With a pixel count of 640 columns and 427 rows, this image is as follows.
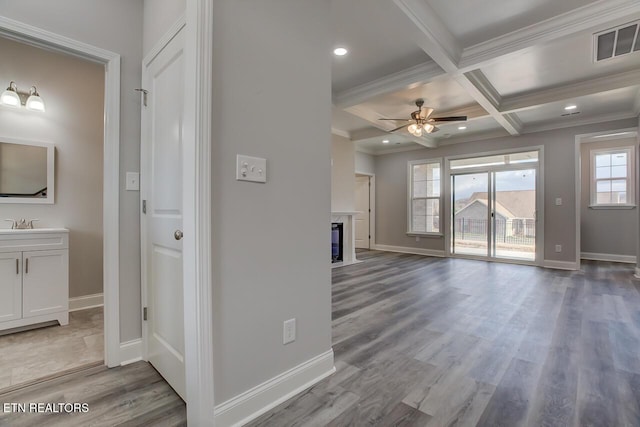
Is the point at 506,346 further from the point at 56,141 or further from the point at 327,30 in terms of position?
the point at 56,141

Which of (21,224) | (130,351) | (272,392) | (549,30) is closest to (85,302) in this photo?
(21,224)

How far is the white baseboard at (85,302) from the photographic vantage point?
2.97 metres

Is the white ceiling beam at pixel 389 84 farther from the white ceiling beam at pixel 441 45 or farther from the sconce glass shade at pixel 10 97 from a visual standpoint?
the sconce glass shade at pixel 10 97

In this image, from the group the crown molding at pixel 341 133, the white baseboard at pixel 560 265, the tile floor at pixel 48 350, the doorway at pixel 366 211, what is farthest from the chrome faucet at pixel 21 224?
the white baseboard at pixel 560 265

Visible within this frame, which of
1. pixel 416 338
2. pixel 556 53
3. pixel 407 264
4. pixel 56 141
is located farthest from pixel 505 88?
pixel 56 141

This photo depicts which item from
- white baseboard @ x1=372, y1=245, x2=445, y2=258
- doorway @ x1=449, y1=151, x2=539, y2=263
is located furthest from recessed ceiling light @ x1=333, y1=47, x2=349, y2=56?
white baseboard @ x1=372, y1=245, x2=445, y2=258

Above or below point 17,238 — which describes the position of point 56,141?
above

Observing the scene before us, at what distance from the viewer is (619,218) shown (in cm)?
591

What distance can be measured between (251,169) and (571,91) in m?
4.75

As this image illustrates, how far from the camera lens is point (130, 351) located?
1.98 meters

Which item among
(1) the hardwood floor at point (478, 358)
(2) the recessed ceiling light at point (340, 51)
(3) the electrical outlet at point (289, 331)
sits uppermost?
(2) the recessed ceiling light at point (340, 51)

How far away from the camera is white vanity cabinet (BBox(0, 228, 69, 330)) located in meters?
2.38

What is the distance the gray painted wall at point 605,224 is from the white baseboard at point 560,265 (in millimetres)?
1516

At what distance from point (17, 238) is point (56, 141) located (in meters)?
1.05
